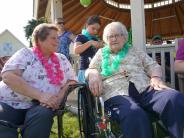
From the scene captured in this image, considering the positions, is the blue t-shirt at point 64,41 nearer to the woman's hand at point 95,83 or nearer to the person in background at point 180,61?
the person in background at point 180,61

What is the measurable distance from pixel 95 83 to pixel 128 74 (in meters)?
0.47

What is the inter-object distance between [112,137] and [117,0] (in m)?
10.3

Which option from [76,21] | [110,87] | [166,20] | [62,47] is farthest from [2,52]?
[166,20]

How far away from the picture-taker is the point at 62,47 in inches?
243

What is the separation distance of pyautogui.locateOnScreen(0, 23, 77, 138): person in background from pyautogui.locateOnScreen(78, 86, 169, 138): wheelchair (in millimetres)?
218

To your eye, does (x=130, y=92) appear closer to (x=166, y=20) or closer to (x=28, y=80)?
(x=28, y=80)

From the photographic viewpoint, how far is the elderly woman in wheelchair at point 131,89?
3.08 meters

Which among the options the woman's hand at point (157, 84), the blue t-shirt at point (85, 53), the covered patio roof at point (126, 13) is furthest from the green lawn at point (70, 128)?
the covered patio roof at point (126, 13)

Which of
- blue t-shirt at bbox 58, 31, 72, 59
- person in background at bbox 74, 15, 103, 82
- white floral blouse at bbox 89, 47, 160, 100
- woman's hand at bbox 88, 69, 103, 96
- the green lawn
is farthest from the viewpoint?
blue t-shirt at bbox 58, 31, 72, 59

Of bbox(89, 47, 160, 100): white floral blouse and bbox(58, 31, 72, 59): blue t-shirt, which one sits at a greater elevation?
bbox(58, 31, 72, 59): blue t-shirt

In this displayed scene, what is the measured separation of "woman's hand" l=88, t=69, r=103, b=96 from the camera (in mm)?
3303

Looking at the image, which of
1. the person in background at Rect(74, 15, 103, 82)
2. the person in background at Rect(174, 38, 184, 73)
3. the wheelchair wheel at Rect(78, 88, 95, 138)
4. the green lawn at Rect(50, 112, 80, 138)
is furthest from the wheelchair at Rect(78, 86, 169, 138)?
the person in background at Rect(74, 15, 103, 82)

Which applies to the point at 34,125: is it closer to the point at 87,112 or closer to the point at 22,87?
the point at 22,87

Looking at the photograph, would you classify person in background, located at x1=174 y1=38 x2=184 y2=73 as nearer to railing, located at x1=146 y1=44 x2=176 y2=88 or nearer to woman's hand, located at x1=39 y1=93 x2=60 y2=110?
railing, located at x1=146 y1=44 x2=176 y2=88
